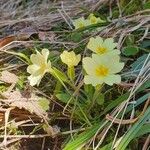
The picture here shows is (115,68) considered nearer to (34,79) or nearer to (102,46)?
(102,46)

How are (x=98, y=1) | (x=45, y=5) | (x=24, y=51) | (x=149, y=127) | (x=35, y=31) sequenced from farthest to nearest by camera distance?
1. (x=45, y=5)
2. (x=98, y=1)
3. (x=35, y=31)
4. (x=24, y=51)
5. (x=149, y=127)

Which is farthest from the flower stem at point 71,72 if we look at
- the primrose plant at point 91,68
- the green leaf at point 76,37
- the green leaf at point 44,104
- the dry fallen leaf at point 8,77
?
the green leaf at point 76,37

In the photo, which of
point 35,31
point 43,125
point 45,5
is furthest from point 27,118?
point 45,5

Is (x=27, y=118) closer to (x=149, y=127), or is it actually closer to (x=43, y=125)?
(x=43, y=125)

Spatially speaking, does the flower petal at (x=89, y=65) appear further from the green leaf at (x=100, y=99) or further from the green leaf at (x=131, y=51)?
the green leaf at (x=131, y=51)

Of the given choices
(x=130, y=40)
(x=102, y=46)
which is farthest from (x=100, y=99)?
(x=130, y=40)

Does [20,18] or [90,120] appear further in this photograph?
[20,18]

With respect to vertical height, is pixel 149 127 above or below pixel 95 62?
below
